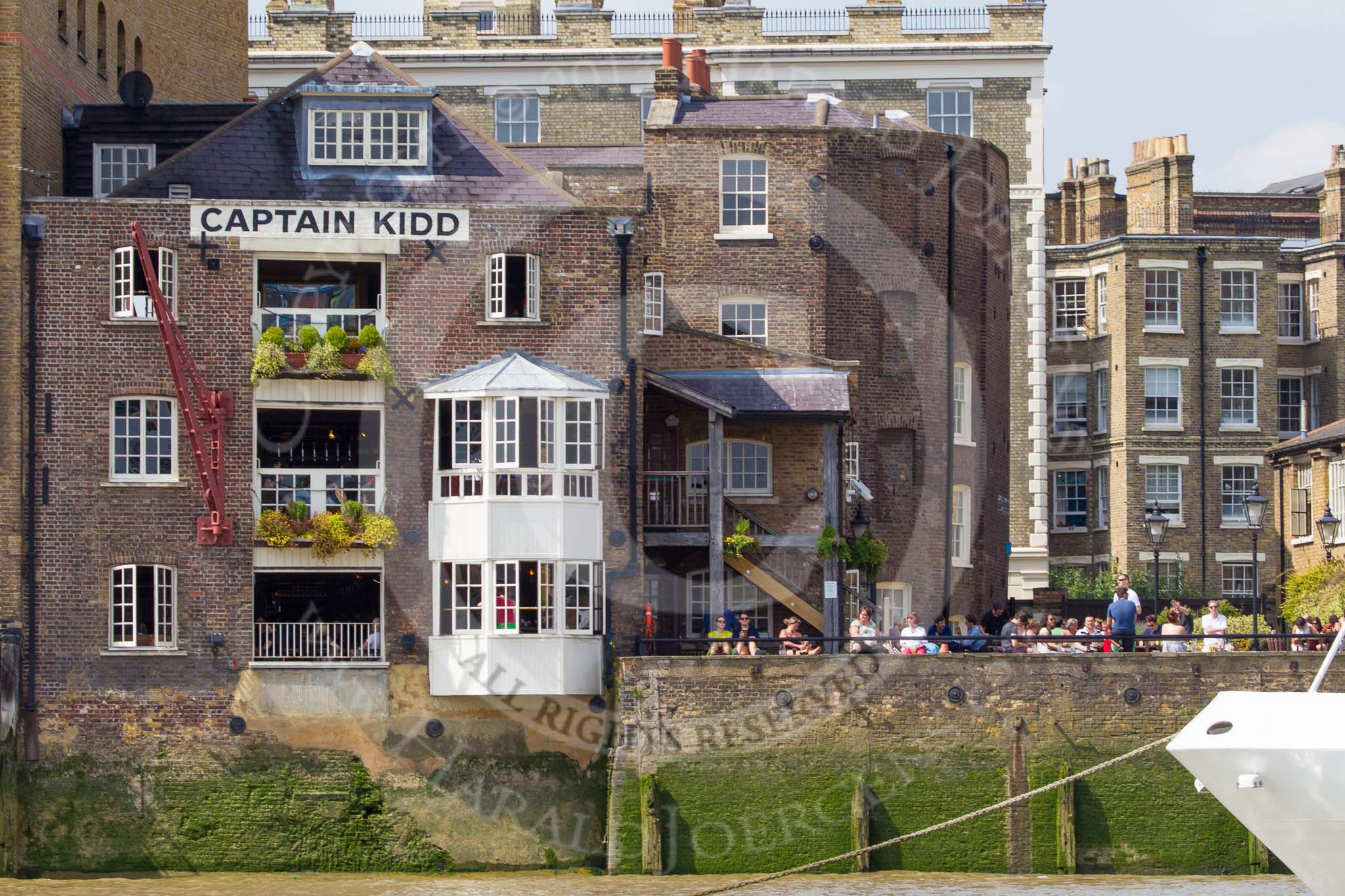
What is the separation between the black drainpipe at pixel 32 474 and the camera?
39125mm

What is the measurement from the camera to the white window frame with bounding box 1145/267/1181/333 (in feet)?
222

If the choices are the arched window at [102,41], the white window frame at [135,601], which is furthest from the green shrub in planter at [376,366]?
the arched window at [102,41]

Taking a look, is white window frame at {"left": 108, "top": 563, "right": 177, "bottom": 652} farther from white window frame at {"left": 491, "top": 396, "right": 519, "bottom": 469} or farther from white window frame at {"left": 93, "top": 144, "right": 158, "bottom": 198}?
white window frame at {"left": 93, "top": 144, "right": 158, "bottom": 198}

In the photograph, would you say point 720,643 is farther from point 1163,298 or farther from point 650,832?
point 1163,298

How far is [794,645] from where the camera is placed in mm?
39375

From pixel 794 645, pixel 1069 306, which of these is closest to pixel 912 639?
pixel 794 645

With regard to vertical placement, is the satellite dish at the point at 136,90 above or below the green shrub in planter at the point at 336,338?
above

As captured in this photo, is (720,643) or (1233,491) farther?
(1233,491)

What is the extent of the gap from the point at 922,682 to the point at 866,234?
11927 mm

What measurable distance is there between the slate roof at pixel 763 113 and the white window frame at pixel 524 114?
13.3 meters

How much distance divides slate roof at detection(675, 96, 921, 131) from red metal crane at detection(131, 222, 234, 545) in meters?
12.6

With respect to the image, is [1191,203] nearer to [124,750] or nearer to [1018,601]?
[1018,601]

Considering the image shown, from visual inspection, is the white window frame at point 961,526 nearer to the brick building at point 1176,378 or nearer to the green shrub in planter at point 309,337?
the green shrub in planter at point 309,337

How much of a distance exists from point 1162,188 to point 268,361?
3605 centimetres
